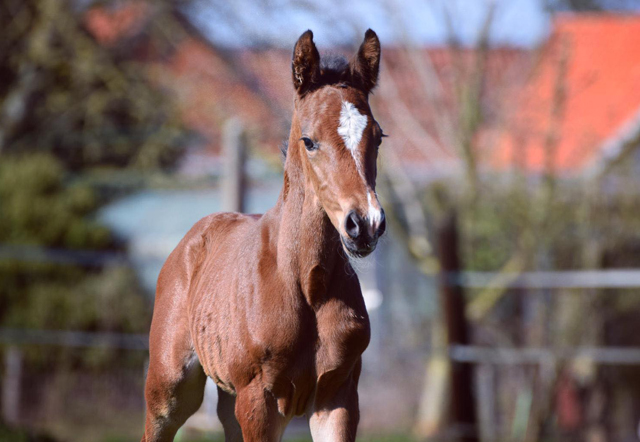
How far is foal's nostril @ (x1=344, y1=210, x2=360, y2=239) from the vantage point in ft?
7.88

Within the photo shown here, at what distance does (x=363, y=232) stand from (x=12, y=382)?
8.28m

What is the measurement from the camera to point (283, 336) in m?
2.70

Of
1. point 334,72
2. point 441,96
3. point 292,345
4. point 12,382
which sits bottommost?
point 12,382

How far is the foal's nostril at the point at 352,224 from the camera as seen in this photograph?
7.88 ft

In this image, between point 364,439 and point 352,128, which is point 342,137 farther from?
point 364,439

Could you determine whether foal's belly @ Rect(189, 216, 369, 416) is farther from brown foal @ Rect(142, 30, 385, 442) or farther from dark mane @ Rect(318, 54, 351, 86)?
dark mane @ Rect(318, 54, 351, 86)

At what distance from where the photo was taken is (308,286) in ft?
9.11

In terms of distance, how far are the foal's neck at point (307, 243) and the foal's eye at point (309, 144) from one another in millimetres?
142

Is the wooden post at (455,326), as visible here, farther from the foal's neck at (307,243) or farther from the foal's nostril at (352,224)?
the foal's nostril at (352,224)

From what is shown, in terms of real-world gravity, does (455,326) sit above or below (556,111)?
below

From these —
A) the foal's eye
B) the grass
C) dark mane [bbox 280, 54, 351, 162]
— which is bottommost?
the grass

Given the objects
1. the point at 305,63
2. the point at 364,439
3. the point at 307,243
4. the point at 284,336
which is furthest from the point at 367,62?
the point at 364,439

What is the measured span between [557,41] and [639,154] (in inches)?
108

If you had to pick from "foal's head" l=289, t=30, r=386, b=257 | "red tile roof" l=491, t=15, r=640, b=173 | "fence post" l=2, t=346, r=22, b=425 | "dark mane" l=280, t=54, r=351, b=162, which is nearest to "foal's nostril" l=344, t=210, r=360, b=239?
"foal's head" l=289, t=30, r=386, b=257
